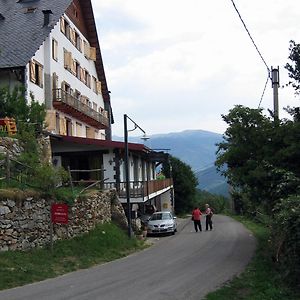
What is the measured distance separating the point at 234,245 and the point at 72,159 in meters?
13.6

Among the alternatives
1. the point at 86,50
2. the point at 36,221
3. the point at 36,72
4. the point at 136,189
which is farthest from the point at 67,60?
the point at 36,221

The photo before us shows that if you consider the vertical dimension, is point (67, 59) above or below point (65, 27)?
below

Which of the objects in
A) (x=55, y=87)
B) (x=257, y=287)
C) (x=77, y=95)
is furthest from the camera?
(x=77, y=95)

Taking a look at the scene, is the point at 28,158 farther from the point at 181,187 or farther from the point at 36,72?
the point at 181,187

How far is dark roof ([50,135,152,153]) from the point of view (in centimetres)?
2997

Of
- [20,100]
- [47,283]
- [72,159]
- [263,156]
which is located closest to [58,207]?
[47,283]

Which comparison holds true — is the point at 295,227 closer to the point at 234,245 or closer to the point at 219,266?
the point at 219,266

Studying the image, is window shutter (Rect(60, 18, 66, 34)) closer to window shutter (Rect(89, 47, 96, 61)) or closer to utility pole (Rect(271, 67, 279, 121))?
window shutter (Rect(89, 47, 96, 61))

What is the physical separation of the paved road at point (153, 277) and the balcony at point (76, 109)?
15.2 m

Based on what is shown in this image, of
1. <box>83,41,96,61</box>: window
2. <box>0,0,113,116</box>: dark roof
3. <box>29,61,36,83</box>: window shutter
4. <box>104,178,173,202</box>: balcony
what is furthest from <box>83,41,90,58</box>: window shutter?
<box>104,178,173,202</box>: balcony

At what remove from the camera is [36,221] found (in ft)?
57.4

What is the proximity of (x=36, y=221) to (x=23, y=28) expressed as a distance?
1922cm

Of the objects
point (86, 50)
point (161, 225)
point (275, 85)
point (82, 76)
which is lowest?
point (161, 225)

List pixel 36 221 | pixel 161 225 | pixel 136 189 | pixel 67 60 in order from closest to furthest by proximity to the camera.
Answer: pixel 36 221 < pixel 136 189 < pixel 161 225 < pixel 67 60
